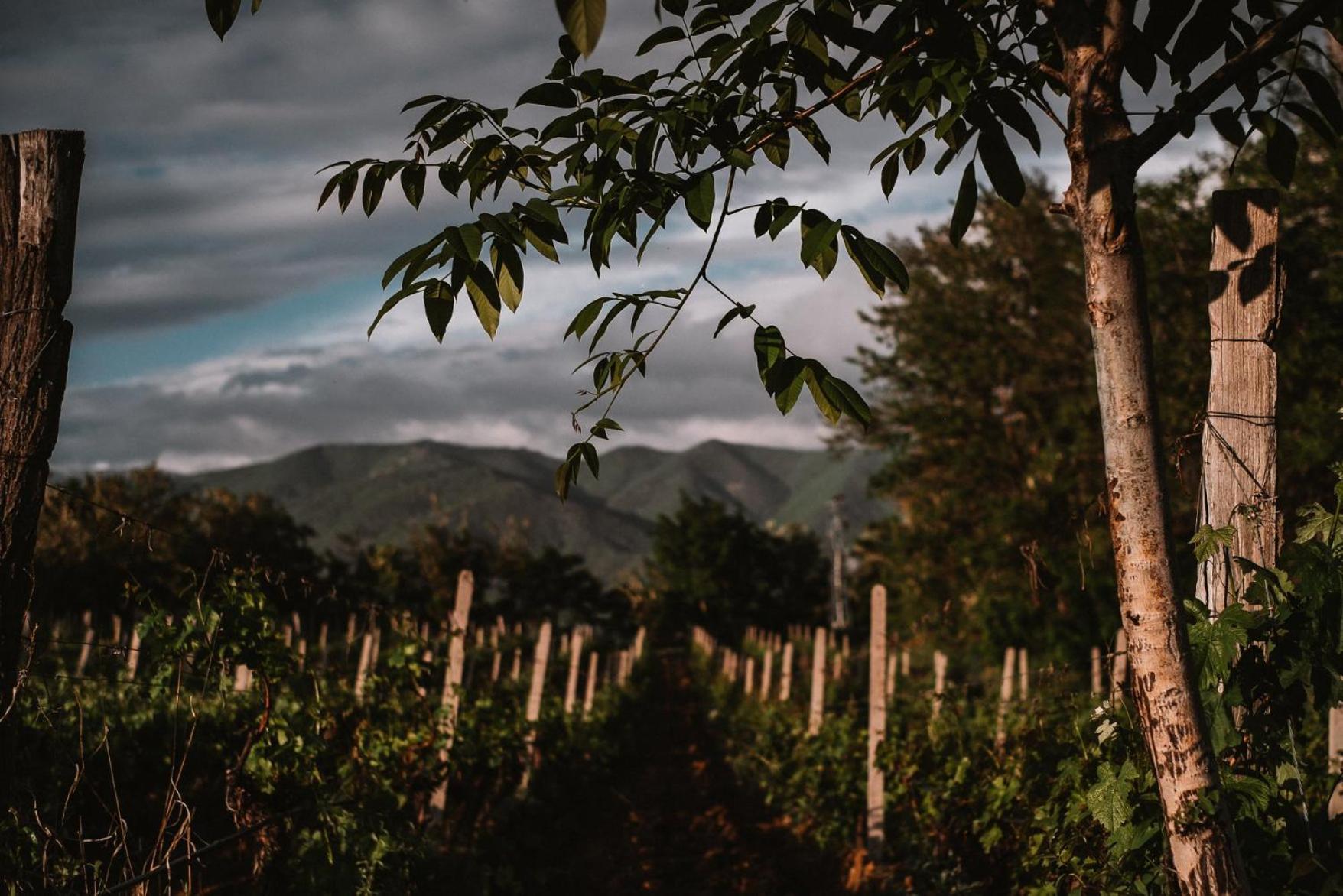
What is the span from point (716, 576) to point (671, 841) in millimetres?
47314

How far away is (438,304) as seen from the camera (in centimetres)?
230

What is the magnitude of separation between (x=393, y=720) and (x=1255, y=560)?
5573mm

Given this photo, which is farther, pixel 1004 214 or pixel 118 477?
pixel 118 477

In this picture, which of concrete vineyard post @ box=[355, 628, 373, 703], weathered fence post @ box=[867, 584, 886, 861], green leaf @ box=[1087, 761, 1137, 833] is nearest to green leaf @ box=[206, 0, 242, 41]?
green leaf @ box=[1087, 761, 1137, 833]

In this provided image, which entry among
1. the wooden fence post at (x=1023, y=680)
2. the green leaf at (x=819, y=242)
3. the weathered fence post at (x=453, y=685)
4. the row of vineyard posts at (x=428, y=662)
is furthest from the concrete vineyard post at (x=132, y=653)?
the wooden fence post at (x=1023, y=680)

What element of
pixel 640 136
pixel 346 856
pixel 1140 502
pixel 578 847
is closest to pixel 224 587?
pixel 346 856

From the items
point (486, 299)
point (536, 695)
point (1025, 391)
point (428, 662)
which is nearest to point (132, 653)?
point (536, 695)

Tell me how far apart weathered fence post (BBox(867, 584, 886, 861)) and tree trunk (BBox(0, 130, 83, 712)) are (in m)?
6.41

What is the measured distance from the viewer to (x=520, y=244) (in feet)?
7.80

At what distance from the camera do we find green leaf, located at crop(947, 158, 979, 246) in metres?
2.78

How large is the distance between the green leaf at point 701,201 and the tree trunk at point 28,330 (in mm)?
1855

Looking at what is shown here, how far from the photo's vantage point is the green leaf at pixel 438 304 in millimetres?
2270

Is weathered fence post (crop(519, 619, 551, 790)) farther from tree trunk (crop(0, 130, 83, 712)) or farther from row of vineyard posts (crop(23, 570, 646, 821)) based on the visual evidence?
tree trunk (crop(0, 130, 83, 712))

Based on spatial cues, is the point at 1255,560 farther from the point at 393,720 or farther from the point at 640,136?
the point at 393,720
